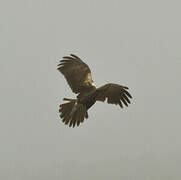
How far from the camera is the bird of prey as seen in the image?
56.0 ft

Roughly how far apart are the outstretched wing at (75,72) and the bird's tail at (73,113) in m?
1.37

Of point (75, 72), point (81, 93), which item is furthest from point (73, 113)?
point (75, 72)

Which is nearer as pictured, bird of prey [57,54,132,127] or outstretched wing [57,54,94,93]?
bird of prey [57,54,132,127]

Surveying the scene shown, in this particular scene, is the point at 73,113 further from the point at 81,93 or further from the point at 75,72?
the point at 75,72

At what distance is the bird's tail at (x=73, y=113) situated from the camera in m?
16.8

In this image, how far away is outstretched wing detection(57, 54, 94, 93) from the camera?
19094 millimetres

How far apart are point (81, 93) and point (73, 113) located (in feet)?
5.14

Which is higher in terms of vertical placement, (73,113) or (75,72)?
(75,72)

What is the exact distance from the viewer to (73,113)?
17094mm

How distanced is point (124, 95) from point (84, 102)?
1.90m

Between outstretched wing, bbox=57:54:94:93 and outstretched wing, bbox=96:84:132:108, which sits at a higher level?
outstretched wing, bbox=57:54:94:93

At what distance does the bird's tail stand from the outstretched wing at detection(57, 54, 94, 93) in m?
1.37

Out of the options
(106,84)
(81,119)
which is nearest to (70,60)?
(106,84)

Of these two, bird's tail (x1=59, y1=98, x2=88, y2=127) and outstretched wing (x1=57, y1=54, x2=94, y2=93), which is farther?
outstretched wing (x1=57, y1=54, x2=94, y2=93)
